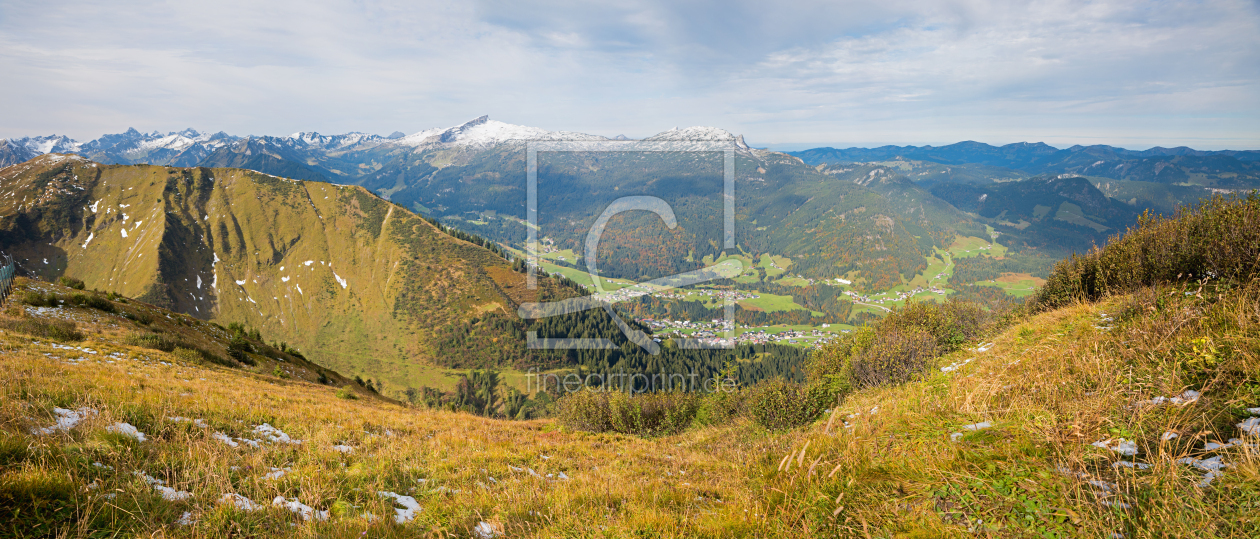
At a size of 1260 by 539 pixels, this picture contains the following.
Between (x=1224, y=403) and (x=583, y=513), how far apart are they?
621cm

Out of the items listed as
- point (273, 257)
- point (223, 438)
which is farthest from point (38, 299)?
point (273, 257)

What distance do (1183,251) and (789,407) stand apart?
11.0 m

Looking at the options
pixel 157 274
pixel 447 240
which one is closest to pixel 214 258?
pixel 157 274

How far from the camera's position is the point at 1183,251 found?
30.1 ft

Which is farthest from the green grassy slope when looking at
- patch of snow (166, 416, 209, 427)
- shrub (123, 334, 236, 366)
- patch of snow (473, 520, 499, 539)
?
patch of snow (473, 520, 499, 539)

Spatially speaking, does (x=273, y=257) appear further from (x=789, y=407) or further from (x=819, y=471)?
(x=819, y=471)

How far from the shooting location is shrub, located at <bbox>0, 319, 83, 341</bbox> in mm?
14344

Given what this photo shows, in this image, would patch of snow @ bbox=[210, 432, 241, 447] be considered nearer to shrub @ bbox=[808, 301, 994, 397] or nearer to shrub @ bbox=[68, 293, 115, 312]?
shrub @ bbox=[808, 301, 994, 397]

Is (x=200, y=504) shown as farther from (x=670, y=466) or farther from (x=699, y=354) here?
(x=699, y=354)

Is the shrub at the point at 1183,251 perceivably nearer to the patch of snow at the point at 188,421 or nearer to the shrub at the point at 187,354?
the patch of snow at the point at 188,421

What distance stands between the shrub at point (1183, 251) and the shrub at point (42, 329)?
1224 inches

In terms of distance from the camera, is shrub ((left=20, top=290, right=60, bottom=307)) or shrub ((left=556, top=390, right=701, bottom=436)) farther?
shrub ((left=556, top=390, right=701, bottom=436))

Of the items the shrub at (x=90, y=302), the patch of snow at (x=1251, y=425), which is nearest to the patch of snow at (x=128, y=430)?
the patch of snow at (x=1251, y=425)

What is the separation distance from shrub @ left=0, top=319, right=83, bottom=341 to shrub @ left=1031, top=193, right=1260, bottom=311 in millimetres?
31078
